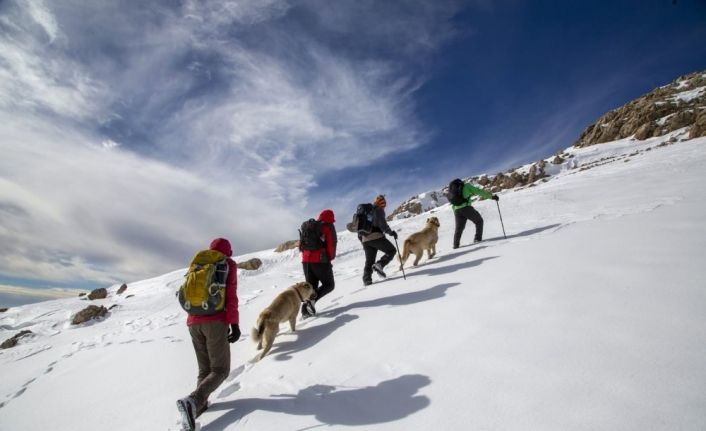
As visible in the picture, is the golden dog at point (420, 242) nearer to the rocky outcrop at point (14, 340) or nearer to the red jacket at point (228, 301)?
the red jacket at point (228, 301)

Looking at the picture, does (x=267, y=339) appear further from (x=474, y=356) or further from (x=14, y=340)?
(x=14, y=340)

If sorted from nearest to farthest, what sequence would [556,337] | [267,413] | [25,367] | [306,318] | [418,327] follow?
[556,337], [267,413], [418,327], [306,318], [25,367]

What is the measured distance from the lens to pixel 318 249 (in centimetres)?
638

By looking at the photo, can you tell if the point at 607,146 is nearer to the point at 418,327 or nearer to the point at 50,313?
the point at 418,327


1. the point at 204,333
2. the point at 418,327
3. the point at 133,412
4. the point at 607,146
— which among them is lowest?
the point at 133,412

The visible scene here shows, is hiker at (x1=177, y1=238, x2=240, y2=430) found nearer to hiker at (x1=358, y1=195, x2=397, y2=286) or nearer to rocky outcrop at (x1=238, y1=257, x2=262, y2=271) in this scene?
hiker at (x1=358, y1=195, x2=397, y2=286)

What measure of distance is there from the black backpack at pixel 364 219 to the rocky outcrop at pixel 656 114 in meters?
66.2

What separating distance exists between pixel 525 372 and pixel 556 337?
64cm

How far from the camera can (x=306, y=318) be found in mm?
6332

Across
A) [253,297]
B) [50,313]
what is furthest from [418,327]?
[50,313]

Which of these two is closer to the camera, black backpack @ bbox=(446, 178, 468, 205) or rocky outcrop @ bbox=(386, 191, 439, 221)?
black backpack @ bbox=(446, 178, 468, 205)

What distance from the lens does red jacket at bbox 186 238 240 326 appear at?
3.68 m

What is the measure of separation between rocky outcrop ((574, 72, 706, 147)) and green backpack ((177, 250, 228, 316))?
230 feet

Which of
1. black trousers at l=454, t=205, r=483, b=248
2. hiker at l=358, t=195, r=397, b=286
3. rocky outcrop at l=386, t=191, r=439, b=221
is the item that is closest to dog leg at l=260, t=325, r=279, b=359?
hiker at l=358, t=195, r=397, b=286
